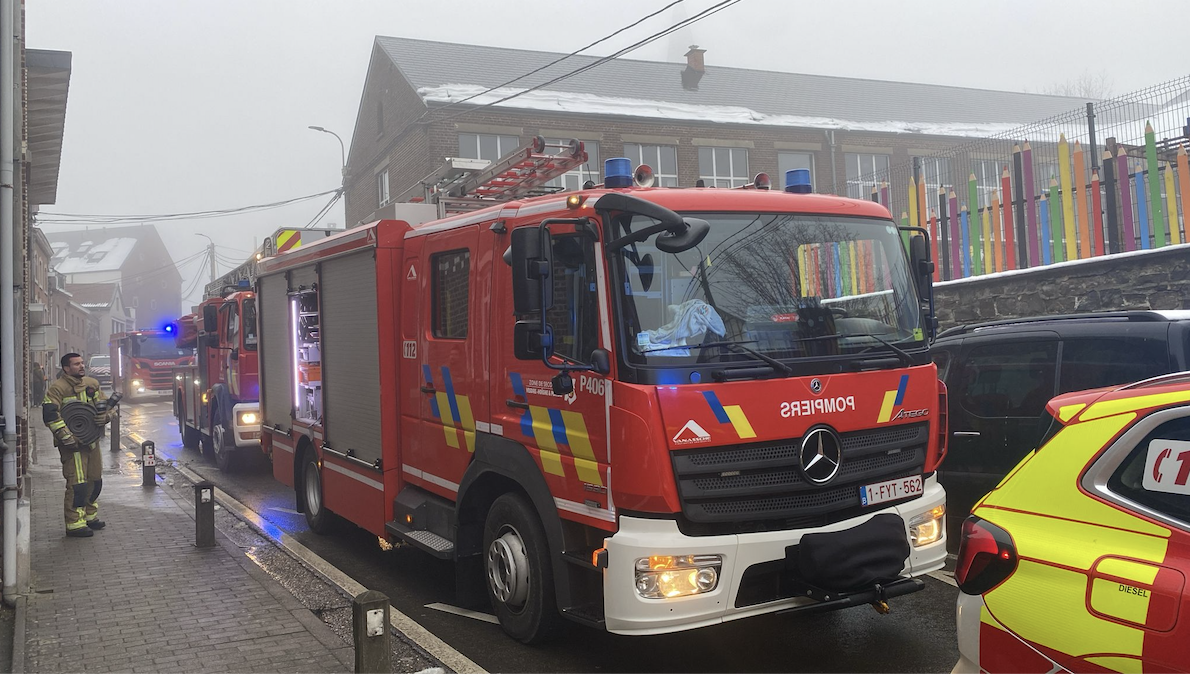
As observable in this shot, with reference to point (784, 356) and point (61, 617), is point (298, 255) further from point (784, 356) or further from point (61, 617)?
point (784, 356)

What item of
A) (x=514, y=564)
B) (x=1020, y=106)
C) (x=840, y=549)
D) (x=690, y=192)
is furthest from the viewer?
(x=1020, y=106)

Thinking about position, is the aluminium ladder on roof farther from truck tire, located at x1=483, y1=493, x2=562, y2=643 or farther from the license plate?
the license plate

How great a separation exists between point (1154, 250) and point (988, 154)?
5871 millimetres

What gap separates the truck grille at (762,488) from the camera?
4.25 m

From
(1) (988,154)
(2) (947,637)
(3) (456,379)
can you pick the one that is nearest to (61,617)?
(3) (456,379)

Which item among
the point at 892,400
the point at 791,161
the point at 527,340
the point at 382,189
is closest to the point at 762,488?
the point at 892,400

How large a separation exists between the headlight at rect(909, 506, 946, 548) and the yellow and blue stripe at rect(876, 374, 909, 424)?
56 centimetres

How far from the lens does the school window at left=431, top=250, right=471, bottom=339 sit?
5.79 m

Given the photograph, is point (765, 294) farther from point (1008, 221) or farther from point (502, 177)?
point (1008, 221)

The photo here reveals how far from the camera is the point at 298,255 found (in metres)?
8.48

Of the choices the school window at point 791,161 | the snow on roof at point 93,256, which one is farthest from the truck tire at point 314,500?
the snow on roof at point 93,256

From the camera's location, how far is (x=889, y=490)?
15.6ft

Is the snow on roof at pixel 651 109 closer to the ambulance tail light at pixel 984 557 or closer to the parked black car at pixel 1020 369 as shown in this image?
the parked black car at pixel 1020 369

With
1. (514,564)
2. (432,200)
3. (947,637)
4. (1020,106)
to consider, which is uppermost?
(1020,106)
